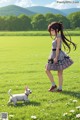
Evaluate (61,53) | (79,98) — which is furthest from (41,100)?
(61,53)

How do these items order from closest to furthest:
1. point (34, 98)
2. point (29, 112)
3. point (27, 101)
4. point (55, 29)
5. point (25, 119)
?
point (25, 119)
point (29, 112)
point (27, 101)
point (34, 98)
point (55, 29)

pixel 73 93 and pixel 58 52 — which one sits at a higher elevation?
pixel 58 52

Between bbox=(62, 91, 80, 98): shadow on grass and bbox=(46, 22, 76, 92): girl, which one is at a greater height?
bbox=(46, 22, 76, 92): girl

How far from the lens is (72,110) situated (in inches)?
393

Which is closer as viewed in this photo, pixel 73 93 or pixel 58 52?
pixel 58 52

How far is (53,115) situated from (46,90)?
399cm

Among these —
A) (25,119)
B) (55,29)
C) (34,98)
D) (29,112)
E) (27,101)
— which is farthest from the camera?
(55,29)

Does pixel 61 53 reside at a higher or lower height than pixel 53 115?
higher

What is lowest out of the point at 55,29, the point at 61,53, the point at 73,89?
the point at 73,89

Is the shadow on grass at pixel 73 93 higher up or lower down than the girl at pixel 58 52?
lower down

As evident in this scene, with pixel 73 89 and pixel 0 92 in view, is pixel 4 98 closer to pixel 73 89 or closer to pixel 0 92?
pixel 0 92

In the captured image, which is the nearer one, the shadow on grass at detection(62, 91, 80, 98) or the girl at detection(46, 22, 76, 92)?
the shadow on grass at detection(62, 91, 80, 98)

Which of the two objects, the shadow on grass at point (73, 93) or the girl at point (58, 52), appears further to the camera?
the girl at point (58, 52)

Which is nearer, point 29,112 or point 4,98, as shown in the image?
point 29,112
